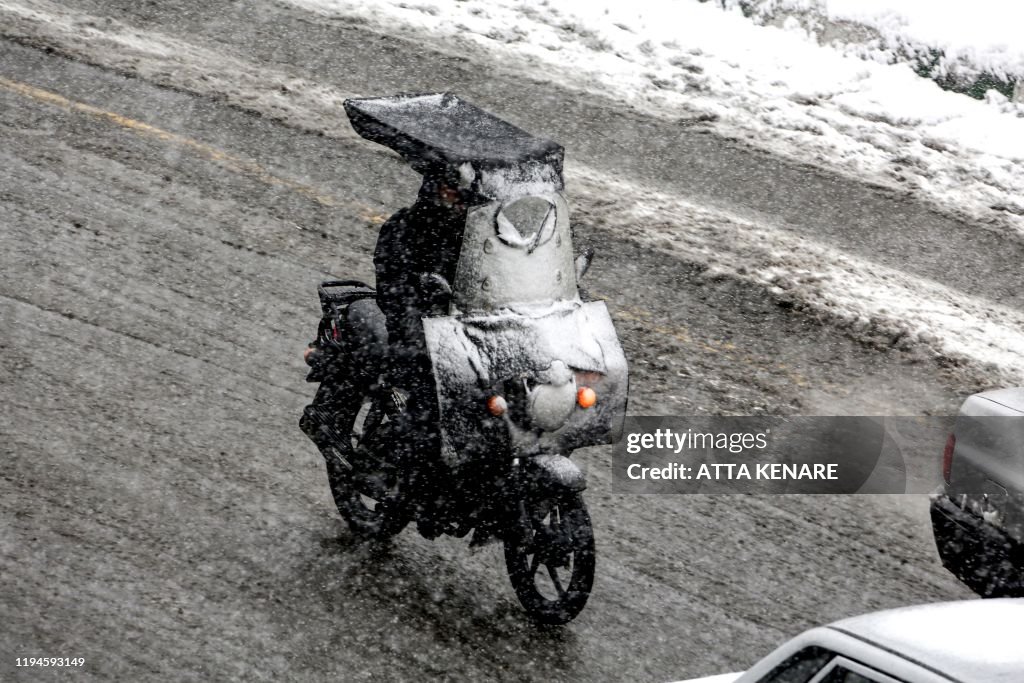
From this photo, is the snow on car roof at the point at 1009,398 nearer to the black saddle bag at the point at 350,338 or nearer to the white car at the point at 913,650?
the white car at the point at 913,650

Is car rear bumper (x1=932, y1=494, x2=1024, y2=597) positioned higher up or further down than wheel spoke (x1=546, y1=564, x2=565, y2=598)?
higher up

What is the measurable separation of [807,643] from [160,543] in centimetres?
364

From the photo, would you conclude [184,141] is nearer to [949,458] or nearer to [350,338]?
[350,338]

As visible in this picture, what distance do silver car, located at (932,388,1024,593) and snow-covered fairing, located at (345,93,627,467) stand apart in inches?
77.0

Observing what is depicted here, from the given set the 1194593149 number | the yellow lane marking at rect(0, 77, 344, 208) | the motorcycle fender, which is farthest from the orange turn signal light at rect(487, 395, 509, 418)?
the yellow lane marking at rect(0, 77, 344, 208)

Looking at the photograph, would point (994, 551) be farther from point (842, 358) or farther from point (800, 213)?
point (800, 213)

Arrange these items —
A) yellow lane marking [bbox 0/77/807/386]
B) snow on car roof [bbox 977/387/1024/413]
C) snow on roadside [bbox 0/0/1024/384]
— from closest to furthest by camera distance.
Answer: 1. snow on car roof [bbox 977/387/1024/413]
2. yellow lane marking [bbox 0/77/807/386]
3. snow on roadside [bbox 0/0/1024/384]

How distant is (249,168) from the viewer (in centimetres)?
1013

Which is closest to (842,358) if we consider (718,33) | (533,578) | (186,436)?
(533,578)

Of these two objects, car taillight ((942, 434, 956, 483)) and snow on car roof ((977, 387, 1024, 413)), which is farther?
car taillight ((942, 434, 956, 483))

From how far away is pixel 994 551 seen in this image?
6.10 meters

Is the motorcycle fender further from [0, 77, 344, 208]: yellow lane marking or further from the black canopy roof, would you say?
[0, 77, 344, 208]: yellow lane marking

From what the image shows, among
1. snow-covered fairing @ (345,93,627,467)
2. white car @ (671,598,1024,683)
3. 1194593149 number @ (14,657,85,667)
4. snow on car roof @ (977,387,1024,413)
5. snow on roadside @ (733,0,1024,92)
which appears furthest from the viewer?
snow on roadside @ (733,0,1024,92)

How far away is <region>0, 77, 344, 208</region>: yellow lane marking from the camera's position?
32.4 feet
